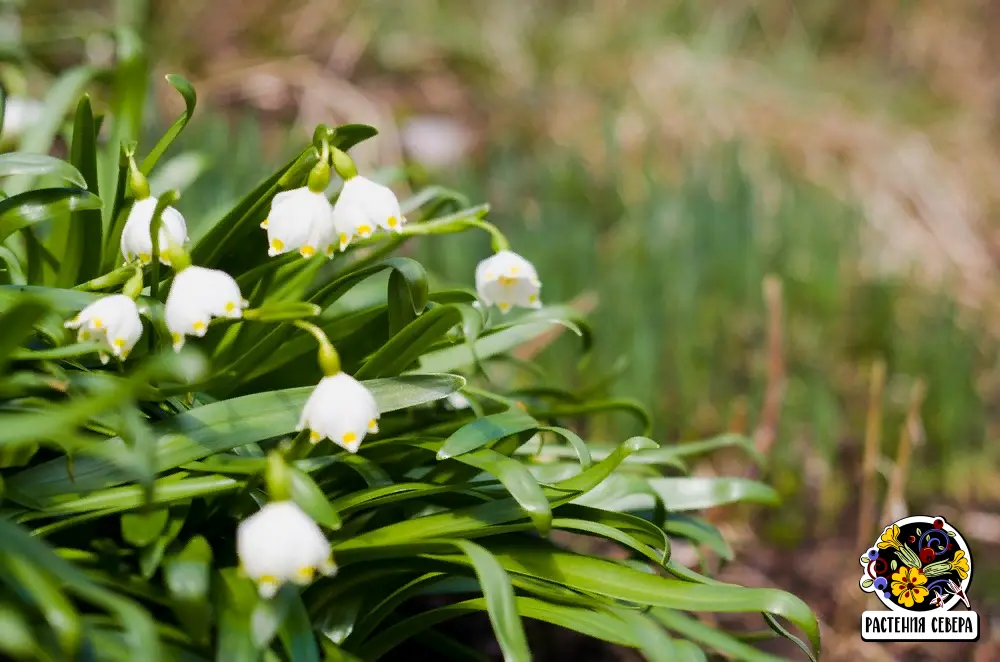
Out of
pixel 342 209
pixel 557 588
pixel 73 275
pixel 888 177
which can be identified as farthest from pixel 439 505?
pixel 888 177

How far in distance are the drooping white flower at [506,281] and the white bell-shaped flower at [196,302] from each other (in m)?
0.40

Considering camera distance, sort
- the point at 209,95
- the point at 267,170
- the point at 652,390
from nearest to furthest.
Result: the point at 652,390
the point at 267,170
the point at 209,95

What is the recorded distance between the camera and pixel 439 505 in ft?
4.44

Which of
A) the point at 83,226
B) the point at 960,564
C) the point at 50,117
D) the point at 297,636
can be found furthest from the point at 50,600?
the point at 960,564

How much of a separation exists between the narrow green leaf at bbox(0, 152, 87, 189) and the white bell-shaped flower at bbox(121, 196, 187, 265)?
0.15 meters

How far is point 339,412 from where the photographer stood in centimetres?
104

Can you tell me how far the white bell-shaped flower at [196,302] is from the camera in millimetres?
1060

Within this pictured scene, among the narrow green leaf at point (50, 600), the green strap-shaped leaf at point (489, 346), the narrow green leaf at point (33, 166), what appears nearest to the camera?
the narrow green leaf at point (50, 600)

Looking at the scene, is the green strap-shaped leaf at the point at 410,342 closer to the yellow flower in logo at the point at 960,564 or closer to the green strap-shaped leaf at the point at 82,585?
the green strap-shaped leaf at the point at 82,585

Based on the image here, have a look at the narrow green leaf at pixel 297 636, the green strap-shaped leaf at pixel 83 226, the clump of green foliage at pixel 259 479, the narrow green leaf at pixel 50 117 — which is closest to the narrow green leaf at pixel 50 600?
the clump of green foliage at pixel 259 479

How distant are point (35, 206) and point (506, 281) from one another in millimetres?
680

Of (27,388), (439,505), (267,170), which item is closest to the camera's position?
(27,388)

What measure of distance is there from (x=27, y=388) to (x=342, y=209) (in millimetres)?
462

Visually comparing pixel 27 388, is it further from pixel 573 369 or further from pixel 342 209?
pixel 573 369
